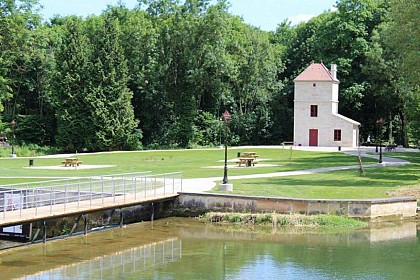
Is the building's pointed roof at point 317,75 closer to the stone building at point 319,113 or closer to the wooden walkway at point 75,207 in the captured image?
the stone building at point 319,113

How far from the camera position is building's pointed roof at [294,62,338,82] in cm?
6761

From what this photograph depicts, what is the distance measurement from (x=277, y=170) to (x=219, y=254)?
1928 centimetres

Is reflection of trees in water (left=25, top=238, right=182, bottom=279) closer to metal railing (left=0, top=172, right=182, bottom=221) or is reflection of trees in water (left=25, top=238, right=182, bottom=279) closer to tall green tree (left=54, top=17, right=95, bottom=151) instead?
metal railing (left=0, top=172, right=182, bottom=221)

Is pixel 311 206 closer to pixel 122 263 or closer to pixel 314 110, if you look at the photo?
pixel 122 263

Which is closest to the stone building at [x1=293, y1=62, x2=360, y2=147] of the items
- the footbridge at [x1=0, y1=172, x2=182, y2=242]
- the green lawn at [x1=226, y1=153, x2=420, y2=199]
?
the green lawn at [x1=226, y1=153, x2=420, y2=199]

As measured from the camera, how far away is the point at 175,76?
70.4 m

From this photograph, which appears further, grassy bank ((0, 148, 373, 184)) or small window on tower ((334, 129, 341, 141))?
small window on tower ((334, 129, 341, 141))

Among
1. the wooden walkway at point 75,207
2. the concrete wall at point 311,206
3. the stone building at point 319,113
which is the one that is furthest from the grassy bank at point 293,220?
the stone building at point 319,113

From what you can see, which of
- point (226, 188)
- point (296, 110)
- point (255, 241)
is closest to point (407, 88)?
point (296, 110)

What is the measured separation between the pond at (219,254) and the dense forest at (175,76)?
128 feet

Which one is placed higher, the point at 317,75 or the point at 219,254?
the point at 317,75

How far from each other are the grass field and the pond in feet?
14.1

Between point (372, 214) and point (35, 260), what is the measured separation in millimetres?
13363

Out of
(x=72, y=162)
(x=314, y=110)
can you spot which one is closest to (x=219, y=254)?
(x=72, y=162)
